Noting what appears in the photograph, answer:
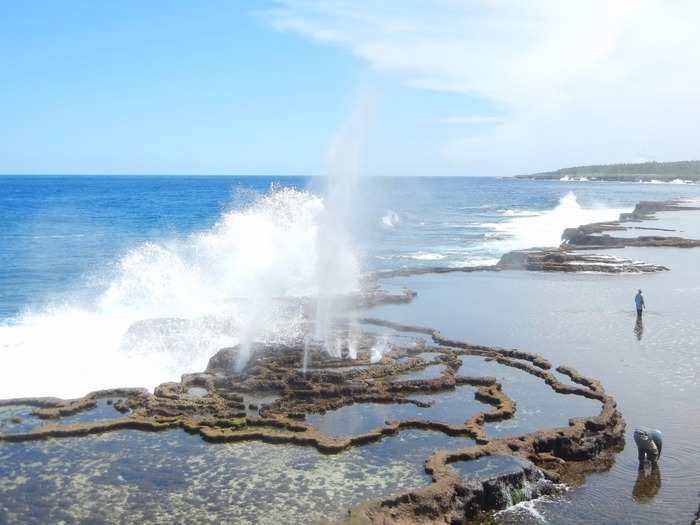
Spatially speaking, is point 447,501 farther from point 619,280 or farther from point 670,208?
point 670,208

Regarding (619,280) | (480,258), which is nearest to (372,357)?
(619,280)

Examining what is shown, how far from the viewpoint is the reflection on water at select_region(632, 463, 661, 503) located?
16484mm

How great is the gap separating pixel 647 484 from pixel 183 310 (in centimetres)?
2689

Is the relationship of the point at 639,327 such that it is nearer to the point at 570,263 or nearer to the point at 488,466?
the point at 488,466

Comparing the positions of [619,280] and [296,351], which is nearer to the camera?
[296,351]

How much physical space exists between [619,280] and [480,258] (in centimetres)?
1671

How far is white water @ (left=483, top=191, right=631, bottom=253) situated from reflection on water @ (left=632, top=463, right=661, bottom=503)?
49.8 metres

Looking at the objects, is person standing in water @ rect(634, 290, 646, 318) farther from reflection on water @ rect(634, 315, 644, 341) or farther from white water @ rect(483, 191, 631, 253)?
white water @ rect(483, 191, 631, 253)

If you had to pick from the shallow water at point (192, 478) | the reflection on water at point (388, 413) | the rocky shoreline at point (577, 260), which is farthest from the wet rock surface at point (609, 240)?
the shallow water at point (192, 478)

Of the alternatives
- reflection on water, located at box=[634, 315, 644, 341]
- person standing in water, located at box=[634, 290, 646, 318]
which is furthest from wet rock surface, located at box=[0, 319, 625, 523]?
person standing in water, located at box=[634, 290, 646, 318]

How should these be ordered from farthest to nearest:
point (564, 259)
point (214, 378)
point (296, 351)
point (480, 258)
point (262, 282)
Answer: point (480, 258) < point (564, 259) < point (262, 282) < point (296, 351) < point (214, 378)

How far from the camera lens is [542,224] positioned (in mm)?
94625

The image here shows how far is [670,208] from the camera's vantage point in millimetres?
105438

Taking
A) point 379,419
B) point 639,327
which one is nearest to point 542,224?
point 639,327
